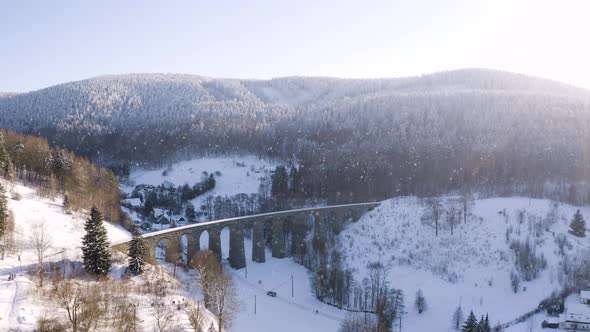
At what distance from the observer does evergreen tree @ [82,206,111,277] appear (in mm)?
39500

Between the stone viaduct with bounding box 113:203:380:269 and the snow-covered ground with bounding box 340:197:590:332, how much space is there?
356 centimetres

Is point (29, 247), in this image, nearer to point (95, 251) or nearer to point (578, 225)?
point (95, 251)

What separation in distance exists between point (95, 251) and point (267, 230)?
4673 cm

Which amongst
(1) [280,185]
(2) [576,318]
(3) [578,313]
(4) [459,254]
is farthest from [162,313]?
(1) [280,185]

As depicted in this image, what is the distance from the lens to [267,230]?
8425cm

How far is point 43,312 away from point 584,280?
194ft

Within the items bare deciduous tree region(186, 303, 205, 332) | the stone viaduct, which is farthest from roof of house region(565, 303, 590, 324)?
bare deciduous tree region(186, 303, 205, 332)

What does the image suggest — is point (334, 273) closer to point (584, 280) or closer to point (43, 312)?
point (584, 280)

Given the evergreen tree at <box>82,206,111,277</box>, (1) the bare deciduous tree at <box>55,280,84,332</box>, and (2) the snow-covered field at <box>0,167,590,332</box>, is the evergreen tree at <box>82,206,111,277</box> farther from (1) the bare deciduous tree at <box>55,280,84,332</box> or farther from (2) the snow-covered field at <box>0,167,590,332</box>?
(1) the bare deciduous tree at <box>55,280,84,332</box>

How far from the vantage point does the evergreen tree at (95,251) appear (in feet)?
130

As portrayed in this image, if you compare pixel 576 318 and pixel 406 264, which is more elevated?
pixel 576 318

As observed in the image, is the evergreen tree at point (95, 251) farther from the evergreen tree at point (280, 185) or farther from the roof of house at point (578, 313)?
the evergreen tree at point (280, 185)

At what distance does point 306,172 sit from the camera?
10381cm

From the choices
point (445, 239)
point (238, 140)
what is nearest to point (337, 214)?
point (445, 239)
